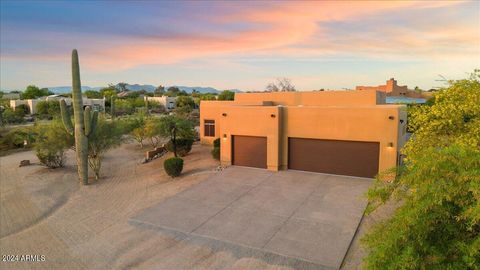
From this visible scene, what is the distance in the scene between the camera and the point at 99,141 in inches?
777

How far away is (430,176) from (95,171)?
61.7 ft

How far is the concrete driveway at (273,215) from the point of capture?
32.8 ft

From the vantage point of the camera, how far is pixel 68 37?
94.8 feet

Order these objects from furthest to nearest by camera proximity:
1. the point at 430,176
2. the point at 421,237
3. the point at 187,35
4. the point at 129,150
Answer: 1. the point at 187,35
2. the point at 129,150
3. the point at 430,176
4. the point at 421,237

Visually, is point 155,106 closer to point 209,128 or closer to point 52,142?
point 209,128

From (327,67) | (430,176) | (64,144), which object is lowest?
(64,144)

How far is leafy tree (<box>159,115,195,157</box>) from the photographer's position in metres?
22.8

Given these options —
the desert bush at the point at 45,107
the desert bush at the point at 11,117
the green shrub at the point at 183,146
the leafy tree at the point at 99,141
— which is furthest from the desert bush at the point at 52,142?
the desert bush at the point at 45,107

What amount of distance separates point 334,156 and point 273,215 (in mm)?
7039

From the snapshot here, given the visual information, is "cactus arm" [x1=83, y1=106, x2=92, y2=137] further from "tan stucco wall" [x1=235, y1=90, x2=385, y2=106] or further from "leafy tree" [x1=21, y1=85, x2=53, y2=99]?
"leafy tree" [x1=21, y1=85, x2=53, y2=99]

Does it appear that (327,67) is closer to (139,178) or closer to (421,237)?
(139,178)

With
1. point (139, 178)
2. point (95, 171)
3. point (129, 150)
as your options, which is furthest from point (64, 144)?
point (129, 150)

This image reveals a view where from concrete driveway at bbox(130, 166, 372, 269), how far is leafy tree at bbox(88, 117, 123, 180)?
747 cm

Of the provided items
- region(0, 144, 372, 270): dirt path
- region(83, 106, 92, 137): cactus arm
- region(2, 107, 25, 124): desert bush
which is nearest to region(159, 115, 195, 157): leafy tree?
region(0, 144, 372, 270): dirt path
